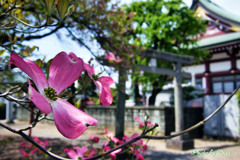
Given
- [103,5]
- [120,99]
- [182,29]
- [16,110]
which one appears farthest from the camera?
[16,110]

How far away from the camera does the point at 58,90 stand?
32cm

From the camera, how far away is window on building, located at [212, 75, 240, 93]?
9067 millimetres

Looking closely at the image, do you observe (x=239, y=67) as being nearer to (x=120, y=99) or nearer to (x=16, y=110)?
(x=120, y=99)

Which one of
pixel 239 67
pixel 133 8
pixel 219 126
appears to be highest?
pixel 133 8

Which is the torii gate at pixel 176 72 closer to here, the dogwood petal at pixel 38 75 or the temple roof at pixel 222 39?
the temple roof at pixel 222 39

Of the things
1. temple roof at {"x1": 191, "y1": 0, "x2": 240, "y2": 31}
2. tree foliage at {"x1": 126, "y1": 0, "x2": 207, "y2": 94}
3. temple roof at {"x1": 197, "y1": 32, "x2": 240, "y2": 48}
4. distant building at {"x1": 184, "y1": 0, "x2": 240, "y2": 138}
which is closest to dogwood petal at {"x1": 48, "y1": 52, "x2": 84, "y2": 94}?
distant building at {"x1": 184, "y1": 0, "x2": 240, "y2": 138}

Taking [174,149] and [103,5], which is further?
[174,149]

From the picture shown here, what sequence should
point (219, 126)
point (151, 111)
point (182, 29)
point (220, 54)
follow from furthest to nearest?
1. point (220, 54)
2. point (182, 29)
3. point (151, 111)
4. point (219, 126)

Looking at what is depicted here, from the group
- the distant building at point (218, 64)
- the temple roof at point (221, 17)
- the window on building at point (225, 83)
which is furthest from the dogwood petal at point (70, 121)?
the window on building at point (225, 83)

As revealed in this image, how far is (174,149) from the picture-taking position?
16.9 ft

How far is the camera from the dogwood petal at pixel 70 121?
25cm

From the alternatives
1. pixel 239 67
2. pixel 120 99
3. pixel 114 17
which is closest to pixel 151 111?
pixel 120 99

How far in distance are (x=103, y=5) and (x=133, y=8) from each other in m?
7.21

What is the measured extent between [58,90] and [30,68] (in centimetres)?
5
